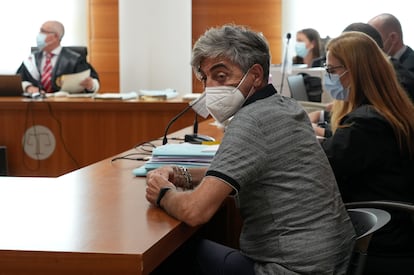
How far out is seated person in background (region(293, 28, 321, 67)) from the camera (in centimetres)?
620

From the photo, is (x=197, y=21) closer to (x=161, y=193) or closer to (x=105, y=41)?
(x=105, y=41)

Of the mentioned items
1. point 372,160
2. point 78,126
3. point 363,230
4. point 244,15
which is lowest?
point 78,126

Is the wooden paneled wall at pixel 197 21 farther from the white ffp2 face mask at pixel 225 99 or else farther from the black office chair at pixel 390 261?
the white ffp2 face mask at pixel 225 99

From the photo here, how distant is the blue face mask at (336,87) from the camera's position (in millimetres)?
2492

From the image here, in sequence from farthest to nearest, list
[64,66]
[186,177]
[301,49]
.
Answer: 1. [301,49]
2. [64,66]
3. [186,177]

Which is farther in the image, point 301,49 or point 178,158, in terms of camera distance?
point 301,49

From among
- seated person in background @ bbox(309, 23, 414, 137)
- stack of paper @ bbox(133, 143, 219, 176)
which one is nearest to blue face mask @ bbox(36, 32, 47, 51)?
seated person in background @ bbox(309, 23, 414, 137)

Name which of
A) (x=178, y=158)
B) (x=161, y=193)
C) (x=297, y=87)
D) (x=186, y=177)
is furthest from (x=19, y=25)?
(x=161, y=193)

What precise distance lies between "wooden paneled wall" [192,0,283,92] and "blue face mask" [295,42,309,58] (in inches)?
43.3

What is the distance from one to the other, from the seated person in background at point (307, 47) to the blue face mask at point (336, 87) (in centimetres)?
352

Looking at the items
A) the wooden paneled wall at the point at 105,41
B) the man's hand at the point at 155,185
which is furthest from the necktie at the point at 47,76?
the man's hand at the point at 155,185

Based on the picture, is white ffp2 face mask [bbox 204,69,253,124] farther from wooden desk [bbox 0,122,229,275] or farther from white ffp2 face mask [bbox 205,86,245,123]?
wooden desk [bbox 0,122,229,275]

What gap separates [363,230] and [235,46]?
59 centimetres

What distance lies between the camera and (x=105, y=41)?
7.62 m
